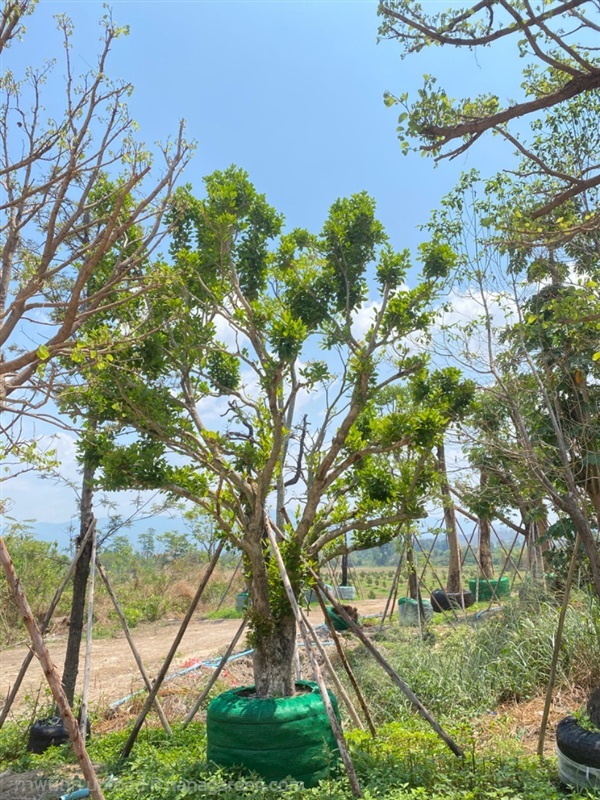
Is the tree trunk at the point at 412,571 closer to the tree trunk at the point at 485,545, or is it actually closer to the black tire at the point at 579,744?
the tree trunk at the point at 485,545

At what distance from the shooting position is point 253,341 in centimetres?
623

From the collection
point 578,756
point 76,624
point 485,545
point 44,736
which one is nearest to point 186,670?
point 76,624

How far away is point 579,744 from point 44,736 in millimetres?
4973

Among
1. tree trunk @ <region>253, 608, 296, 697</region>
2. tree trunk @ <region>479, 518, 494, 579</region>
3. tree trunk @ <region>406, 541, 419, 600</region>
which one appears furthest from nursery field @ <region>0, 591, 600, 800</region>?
tree trunk @ <region>479, 518, 494, 579</region>

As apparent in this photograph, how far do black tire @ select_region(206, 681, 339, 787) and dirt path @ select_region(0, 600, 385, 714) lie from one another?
4.01 m

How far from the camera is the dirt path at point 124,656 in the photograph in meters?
9.52

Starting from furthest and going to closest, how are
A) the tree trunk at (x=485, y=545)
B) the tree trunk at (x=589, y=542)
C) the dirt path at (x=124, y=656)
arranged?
the tree trunk at (x=485, y=545), the dirt path at (x=124, y=656), the tree trunk at (x=589, y=542)

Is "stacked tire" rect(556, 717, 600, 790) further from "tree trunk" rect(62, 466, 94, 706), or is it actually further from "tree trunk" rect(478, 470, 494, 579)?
"tree trunk" rect(478, 470, 494, 579)

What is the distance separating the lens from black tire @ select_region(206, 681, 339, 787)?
486cm

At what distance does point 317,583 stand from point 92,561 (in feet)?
8.56

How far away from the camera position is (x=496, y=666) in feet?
25.2

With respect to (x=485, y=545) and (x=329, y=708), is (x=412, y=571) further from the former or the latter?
(x=329, y=708)

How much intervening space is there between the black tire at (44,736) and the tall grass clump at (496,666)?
3319 millimetres

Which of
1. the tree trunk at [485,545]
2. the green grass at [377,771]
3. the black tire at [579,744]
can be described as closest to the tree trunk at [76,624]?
the green grass at [377,771]
